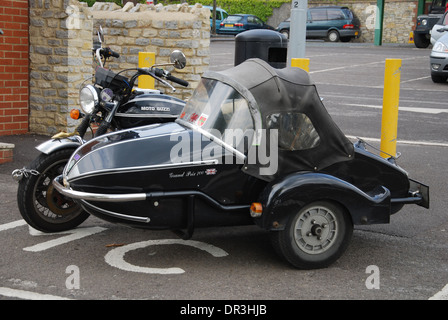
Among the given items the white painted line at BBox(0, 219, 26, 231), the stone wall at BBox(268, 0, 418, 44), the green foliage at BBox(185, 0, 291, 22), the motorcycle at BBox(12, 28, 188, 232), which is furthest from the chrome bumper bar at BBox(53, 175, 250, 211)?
the green foliage at BBox(185, 0, 291, 22)

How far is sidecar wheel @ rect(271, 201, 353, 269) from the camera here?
509 cm

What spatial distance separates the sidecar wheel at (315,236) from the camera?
5090 millimetres

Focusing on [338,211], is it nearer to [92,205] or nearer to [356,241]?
[356,241]

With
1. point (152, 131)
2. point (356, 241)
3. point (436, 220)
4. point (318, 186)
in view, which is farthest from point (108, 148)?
point (436, 220)

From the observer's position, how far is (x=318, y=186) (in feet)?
16.7

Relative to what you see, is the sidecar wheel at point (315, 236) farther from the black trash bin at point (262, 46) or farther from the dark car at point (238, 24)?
the dark car at point (238, 24)

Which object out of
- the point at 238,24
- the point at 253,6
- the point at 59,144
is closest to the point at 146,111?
the point at 59,144

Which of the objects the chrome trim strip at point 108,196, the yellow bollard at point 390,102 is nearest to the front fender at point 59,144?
the chrome trim strip at point 108,196

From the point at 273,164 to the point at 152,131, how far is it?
3.06 ft

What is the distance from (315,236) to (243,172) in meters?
0.69

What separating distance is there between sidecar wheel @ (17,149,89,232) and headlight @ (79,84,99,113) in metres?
0.37

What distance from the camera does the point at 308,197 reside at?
16.6 ft

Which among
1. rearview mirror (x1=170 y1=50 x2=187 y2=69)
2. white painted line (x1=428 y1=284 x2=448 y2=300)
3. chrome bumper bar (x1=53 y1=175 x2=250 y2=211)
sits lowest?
white painted line (x1=428 y1=284 x2=448 y2=300)

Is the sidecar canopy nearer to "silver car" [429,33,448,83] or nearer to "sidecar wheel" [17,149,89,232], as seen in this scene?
"sidecar wheel" [17,149,89,232]
